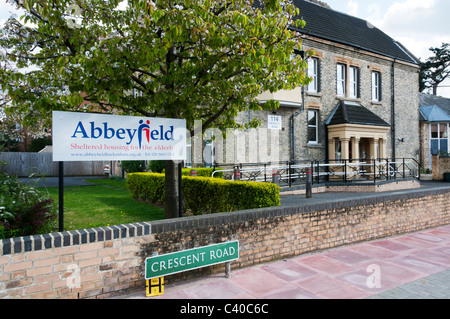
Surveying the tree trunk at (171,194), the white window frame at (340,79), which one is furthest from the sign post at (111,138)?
the white window frame at (340,79)

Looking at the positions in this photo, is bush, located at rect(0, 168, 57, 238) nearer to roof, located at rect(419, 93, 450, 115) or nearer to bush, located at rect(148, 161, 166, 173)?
bush, located at rect(148, 161, 166, 173)

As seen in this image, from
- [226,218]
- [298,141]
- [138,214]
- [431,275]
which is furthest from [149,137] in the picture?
[298,141]

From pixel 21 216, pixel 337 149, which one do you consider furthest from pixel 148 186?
pixel 337 149

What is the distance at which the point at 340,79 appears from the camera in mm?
19266

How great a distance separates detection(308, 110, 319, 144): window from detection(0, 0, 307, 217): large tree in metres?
11.0

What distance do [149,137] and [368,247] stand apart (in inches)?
223

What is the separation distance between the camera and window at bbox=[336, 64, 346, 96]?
19172 millimetres

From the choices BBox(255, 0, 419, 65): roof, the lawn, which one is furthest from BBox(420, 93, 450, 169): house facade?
the lawn

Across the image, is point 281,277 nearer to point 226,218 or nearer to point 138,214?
point 226,218

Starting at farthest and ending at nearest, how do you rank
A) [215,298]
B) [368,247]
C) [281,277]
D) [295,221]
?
[368,247] < [295,221] < [281,277] < [215,298]

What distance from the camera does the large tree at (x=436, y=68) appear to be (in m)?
49.8

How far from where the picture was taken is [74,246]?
457cm

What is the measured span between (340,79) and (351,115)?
263 cm

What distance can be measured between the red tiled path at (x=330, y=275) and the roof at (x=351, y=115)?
10478 mm
